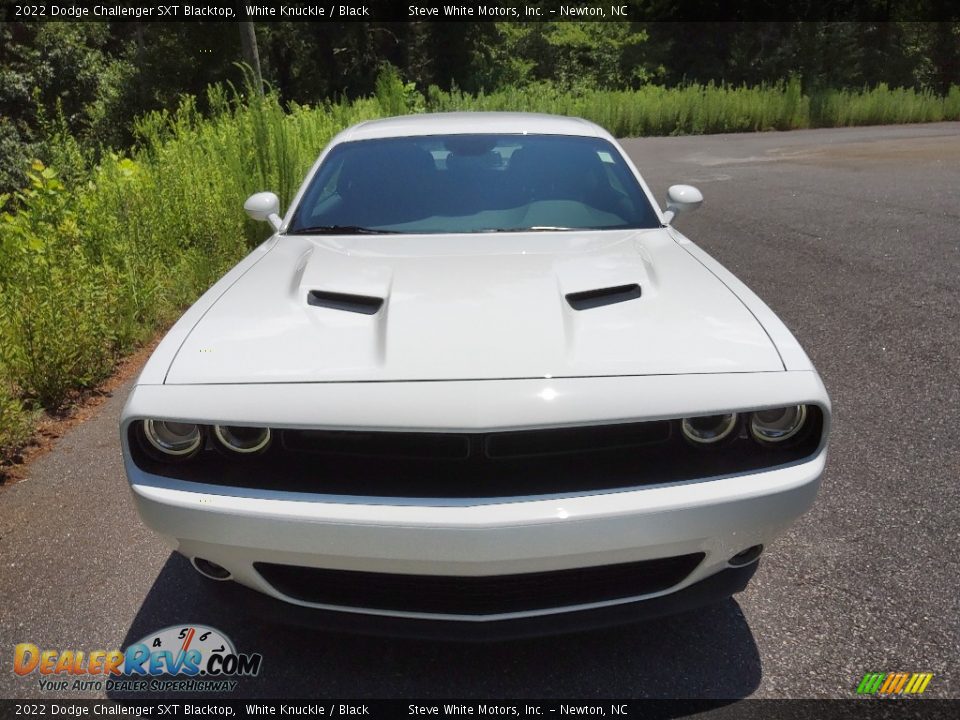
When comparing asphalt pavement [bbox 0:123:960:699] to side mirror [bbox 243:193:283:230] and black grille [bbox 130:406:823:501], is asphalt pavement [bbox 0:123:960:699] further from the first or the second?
side mirror [bbox 243:193:283:230]

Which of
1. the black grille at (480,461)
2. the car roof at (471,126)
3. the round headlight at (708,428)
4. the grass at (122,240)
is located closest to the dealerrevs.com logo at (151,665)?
the black grille at (480,461)

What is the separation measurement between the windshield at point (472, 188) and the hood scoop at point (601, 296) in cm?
78

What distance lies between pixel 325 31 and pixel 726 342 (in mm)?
42999

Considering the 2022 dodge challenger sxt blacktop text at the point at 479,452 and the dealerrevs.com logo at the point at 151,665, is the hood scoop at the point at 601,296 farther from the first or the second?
the dealerrevs.com logo at the point at 151,665

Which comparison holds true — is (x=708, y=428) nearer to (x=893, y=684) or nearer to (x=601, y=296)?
(x=601, y=296)

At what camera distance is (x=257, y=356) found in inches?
79.6

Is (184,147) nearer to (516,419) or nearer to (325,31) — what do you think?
(516,419)

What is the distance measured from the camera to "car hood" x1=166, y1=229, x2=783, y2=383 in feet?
6.34

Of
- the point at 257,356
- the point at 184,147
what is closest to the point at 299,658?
the point at 257,356

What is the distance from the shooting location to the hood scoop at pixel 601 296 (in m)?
2.30

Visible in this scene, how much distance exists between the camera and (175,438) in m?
1.97

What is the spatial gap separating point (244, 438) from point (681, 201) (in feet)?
7.97

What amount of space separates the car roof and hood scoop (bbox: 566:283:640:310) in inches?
61.3

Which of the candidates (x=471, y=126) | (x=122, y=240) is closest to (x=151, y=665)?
(x=471, y=126)
